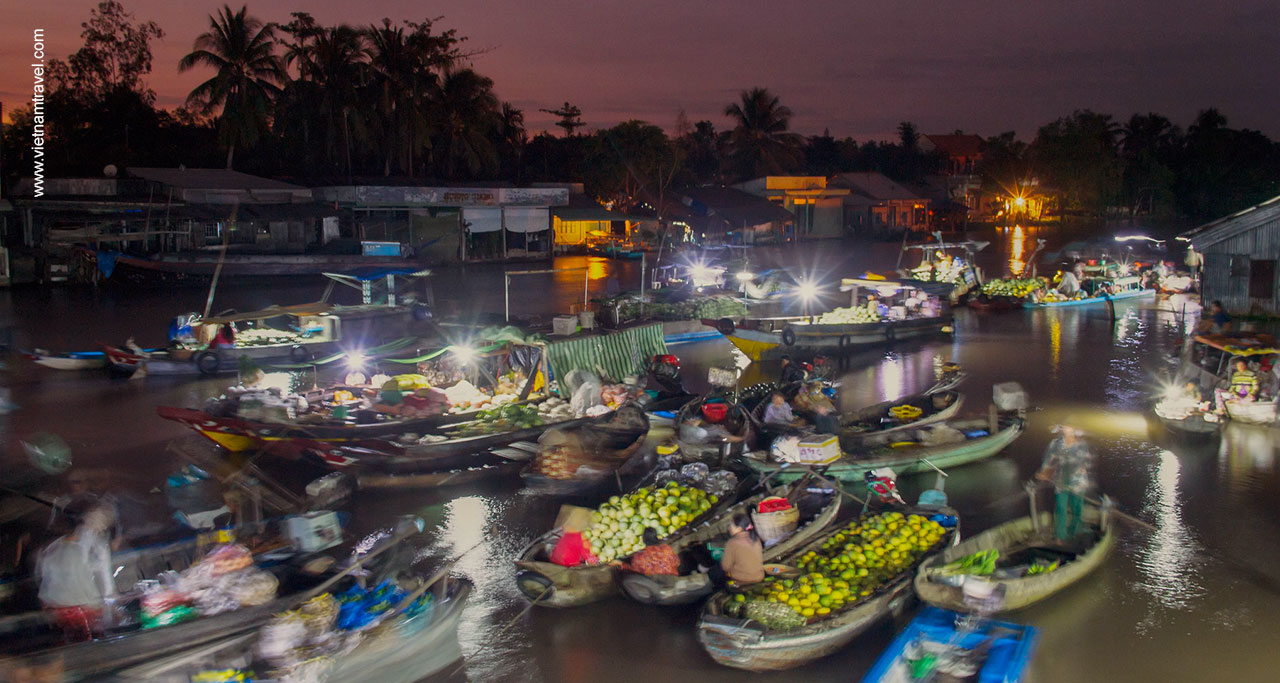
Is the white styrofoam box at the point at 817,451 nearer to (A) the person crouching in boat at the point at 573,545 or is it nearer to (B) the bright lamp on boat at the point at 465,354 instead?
(A) the person crouching in boat at the point at 573,545

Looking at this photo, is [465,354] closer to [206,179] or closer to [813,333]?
[813,333]

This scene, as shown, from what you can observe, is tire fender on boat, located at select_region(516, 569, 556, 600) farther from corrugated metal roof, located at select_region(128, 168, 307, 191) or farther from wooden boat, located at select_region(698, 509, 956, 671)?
corrugated metal roof, located at select_region(128, 168, 307, 191)

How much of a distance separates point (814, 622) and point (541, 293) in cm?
2560

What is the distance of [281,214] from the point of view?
118ft

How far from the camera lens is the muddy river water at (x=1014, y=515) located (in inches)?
280

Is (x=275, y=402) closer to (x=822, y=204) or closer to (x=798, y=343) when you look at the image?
(x=798, y=343)

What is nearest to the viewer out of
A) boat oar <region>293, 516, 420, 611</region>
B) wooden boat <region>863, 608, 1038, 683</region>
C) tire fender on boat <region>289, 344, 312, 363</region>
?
wooden boat <region>863, 608, 1038, 683</region>

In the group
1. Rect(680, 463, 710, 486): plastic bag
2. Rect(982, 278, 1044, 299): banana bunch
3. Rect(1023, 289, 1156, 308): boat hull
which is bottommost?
Rect(680, 463, 710, 486): plastic bag

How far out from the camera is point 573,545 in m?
8.05

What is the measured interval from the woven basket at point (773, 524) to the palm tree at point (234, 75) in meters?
39.6

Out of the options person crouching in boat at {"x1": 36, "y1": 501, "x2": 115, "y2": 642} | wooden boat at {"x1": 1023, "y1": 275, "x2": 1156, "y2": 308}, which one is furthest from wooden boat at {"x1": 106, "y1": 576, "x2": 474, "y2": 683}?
wooden boat at {"x1": 1023, "y1": 275, "x2": 1156, "y2": 308}

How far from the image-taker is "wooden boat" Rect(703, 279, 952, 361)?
64.2ft

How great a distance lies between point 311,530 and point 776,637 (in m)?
4.26

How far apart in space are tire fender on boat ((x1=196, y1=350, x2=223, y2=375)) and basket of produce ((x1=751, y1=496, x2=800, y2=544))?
1258cm
